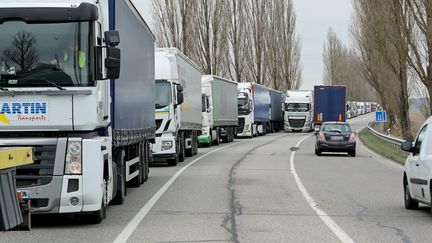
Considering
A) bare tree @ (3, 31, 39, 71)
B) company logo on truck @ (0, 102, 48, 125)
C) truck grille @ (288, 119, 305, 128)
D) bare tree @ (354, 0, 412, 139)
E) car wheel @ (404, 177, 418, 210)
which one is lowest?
car wheel @ (404, 177, 418, 210)

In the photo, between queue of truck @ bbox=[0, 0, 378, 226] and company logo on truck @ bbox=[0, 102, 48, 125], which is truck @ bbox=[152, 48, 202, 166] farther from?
company logo on truck @ bbox=[0, 102, 48, 125]

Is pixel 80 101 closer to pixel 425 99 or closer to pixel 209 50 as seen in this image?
pixel 425 99

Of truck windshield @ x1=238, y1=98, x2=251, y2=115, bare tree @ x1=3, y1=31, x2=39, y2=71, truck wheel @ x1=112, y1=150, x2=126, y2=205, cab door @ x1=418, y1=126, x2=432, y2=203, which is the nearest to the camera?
bare tree @ x1=3, y1=31, x2=39, y2=71

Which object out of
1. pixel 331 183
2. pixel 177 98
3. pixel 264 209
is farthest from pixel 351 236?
pixel 177 98

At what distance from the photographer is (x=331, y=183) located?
19.7m

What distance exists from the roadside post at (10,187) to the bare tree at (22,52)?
4.42 meters

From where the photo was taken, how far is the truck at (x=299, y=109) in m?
66.2

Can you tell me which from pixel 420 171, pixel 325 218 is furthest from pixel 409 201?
pixel 325 218

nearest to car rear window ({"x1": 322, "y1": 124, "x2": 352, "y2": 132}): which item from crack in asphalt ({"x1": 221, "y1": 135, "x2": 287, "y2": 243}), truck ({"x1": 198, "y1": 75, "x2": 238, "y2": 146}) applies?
truck ({"x1": 198, "y1": 75, "x2": 238, "y2": 146})

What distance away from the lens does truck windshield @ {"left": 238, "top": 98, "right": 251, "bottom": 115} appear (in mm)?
55022

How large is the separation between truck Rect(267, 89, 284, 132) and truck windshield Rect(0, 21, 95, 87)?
57.9 metres

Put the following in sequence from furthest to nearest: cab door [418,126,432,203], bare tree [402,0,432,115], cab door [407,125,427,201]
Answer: bare tree [402,0,432,115] → cab door [407,125,427,201] → cab door [418,126,432,203]

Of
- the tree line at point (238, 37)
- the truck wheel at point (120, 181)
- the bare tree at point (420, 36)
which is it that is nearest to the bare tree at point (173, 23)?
the tree line at point (238, 37)

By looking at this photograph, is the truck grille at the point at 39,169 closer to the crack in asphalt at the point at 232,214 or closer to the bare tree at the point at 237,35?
the crack in asphalt at the point at 232,214
